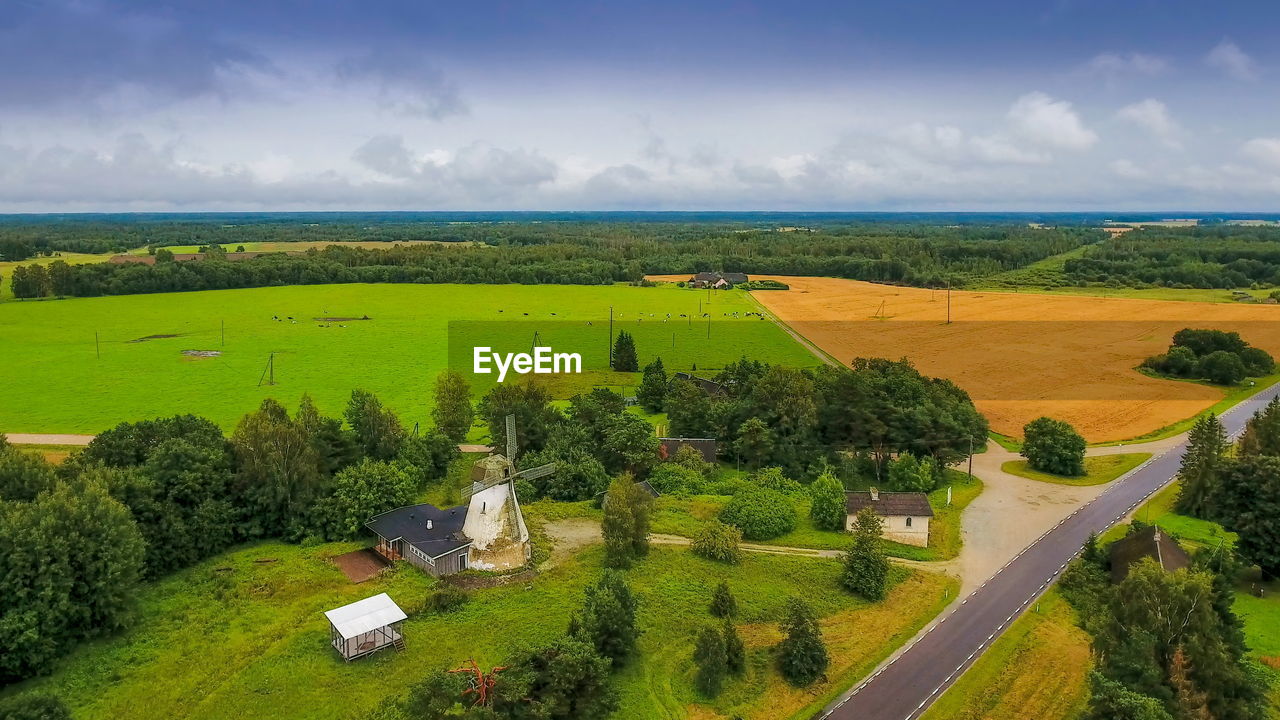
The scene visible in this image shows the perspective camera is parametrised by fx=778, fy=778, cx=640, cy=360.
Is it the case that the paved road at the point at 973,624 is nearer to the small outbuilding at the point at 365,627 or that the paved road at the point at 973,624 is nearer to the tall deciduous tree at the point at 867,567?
the tall deciduous tree at the point at 867,567

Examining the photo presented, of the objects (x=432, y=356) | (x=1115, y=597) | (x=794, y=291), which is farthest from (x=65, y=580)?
(x=794, y=291)

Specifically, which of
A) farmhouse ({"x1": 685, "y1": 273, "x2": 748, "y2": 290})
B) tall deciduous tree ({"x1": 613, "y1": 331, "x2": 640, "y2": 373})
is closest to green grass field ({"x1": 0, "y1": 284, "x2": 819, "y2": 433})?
tall deciduous tree ({"x1": 613, "y1": 331, "x2": 640, "y2": 373})

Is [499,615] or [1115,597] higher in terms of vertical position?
[1115,597]

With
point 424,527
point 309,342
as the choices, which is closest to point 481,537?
point 424,527

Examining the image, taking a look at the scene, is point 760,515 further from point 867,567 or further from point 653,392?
point 653,392

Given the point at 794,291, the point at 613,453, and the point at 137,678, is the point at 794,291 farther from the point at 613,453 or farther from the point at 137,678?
the point at 137,678

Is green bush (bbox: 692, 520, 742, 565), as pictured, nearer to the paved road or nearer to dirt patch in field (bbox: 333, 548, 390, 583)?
the paved road
